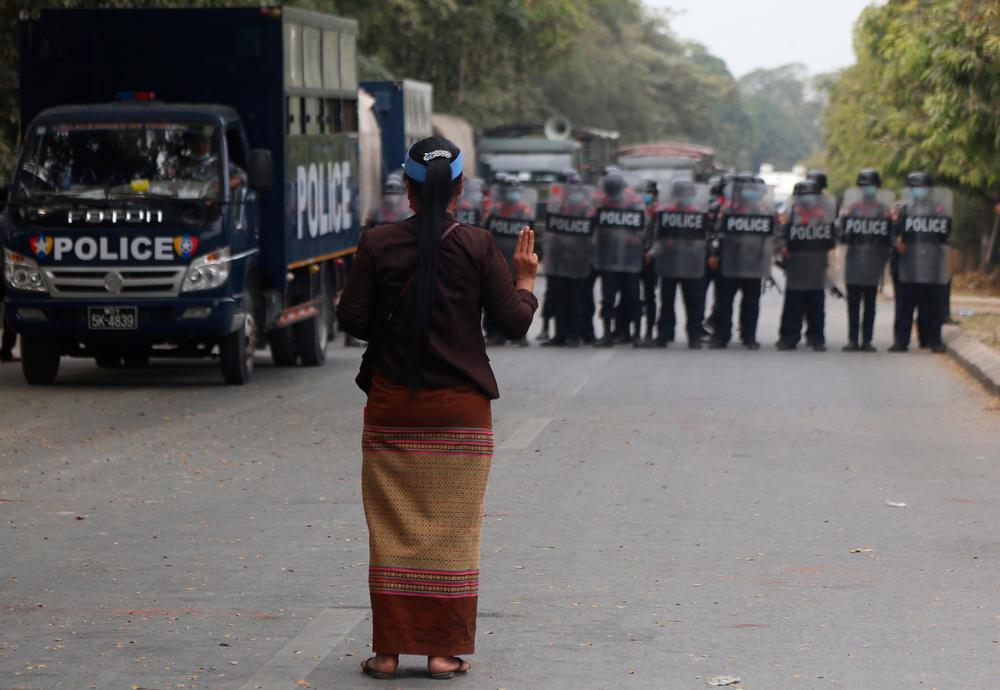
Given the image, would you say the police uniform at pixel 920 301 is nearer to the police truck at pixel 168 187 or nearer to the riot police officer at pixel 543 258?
the riot police officer at pixel 543 258

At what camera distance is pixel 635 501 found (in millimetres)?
9977

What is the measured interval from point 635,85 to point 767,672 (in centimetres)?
6710

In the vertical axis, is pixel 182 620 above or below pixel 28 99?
below

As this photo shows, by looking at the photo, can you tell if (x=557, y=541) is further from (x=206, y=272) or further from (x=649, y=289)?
(x=649, y=289)

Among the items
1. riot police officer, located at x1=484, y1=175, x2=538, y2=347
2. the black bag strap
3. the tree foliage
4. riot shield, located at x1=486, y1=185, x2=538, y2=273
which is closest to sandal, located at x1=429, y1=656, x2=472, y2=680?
the black bag strap

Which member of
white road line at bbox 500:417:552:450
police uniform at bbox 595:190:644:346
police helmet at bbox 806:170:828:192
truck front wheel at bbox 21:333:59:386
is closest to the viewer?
white road line at bbox 500:417:552:450

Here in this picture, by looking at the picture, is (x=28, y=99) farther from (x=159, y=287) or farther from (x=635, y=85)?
(x=635, y=85)

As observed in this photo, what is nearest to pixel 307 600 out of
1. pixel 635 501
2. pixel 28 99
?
pixel 635 501

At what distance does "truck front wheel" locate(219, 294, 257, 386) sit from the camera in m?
16.1

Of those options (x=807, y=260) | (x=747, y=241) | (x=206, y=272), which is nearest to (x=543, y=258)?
(x=747, y=241)

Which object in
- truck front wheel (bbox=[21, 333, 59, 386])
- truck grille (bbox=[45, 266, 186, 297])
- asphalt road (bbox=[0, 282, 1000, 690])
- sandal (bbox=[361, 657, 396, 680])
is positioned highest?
truck grille (bbox=[45, 266, 186, 297])

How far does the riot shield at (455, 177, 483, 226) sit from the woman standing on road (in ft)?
48.9

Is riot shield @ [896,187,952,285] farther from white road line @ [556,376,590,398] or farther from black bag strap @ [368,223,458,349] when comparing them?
black bag strap @ [368,223,458,349]

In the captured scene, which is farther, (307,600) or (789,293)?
(789,293)
